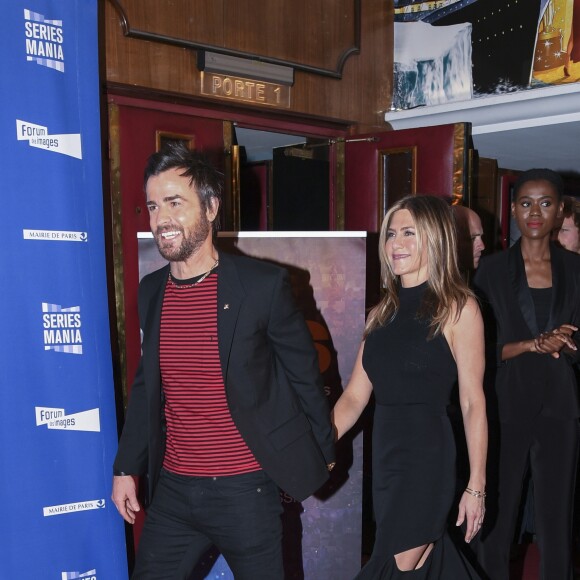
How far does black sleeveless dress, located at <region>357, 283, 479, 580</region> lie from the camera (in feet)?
7.24

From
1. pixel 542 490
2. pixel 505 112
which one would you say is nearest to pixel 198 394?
pixel 542 490

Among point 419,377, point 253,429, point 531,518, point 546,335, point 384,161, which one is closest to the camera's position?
point 253,429

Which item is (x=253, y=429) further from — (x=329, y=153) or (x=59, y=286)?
(x=329, y=153)

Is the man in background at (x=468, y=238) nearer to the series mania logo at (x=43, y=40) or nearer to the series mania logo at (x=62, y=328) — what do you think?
the series mania logo at (x=62, y=328)

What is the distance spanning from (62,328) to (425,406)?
149 cm

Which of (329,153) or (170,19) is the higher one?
(170,19)

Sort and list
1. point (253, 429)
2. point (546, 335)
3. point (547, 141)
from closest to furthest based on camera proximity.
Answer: point (253, 429), point (546, 335), point (547, 141)

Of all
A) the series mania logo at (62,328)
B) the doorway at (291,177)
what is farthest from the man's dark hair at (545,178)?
the doorway at (291,177)

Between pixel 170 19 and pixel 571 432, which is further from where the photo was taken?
pixel 170 19

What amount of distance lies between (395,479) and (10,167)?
1826 millimetres

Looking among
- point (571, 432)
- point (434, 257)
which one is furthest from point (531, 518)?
point (434, 257)

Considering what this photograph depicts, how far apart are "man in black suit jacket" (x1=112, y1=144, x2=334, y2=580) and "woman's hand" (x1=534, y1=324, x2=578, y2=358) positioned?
117cm

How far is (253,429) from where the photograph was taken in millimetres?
2074

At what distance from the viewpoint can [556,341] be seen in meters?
2.90
